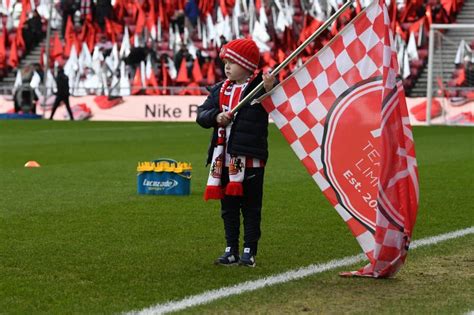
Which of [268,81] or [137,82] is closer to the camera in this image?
[268,81]

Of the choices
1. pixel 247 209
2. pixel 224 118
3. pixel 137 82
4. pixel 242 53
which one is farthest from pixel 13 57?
pixel 224 118

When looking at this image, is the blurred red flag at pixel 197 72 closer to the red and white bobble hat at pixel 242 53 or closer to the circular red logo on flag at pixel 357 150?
the red and white bobble hat at pixel 242 53

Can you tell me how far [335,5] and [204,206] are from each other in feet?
89.8

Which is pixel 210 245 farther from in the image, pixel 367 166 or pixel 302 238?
pixel 367 166

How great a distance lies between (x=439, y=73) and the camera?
34.8m

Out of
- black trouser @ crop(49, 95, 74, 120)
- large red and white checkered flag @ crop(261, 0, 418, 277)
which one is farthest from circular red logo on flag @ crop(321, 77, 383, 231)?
black trouser @ crop(49, 95, 74, 120)

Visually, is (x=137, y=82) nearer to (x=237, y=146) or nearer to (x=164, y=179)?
(x=164, y=179)

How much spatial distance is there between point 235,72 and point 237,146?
460mm

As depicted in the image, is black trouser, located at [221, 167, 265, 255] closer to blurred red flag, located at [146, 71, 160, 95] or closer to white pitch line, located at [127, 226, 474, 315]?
white pitch line, located at [127, 226, 474, 315]

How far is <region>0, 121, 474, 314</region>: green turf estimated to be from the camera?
6.83 meters

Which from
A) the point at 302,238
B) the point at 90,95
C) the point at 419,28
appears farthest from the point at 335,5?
the point at 302,238

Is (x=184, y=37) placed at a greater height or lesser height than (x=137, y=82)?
greater

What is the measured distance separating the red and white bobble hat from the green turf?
126cm

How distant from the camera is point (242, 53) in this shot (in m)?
7.70
